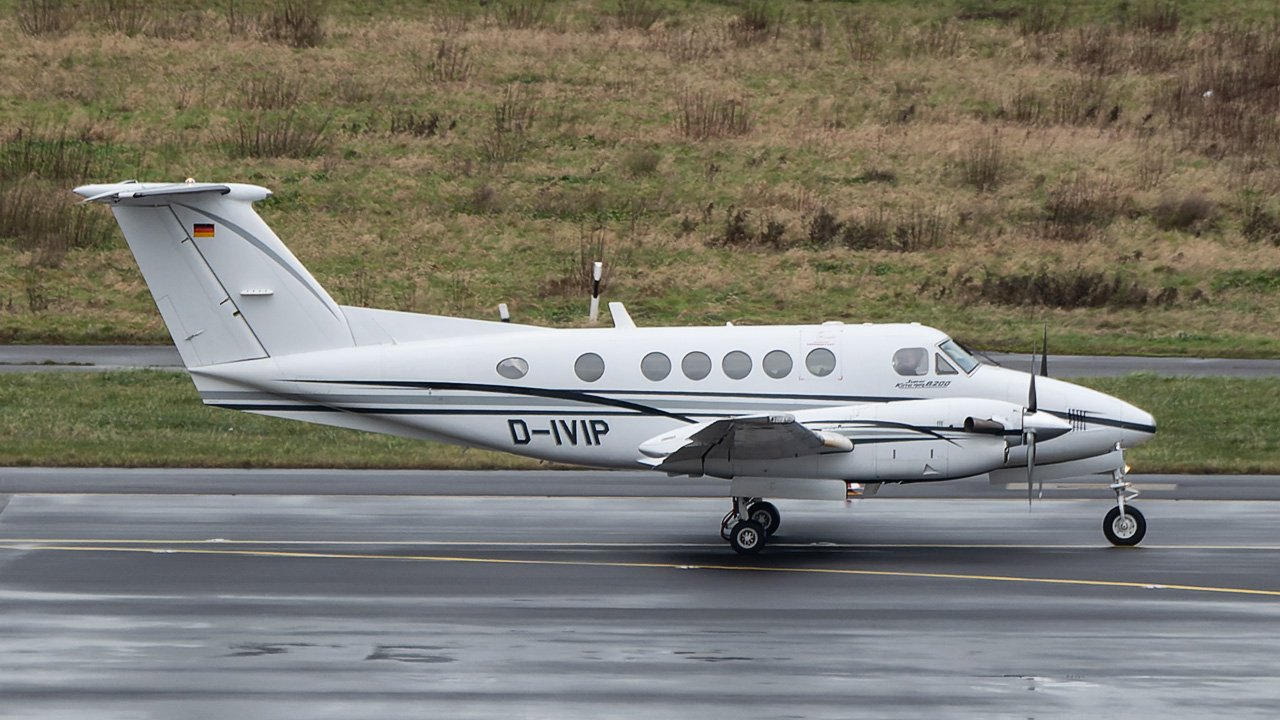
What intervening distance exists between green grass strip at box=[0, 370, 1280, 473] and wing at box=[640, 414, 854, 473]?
22.5 feet

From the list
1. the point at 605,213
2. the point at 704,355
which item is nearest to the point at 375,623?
the point at 704,355

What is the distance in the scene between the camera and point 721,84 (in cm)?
5009

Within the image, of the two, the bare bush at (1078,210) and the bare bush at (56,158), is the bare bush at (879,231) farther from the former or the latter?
the bare bush at (56,158)

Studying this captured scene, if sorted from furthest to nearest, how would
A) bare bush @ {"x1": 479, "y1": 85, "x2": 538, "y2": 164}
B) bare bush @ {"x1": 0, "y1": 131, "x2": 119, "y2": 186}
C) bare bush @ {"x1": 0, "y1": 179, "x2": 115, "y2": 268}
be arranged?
bare bush @ {"x1": 479, "y1": 85, "x2": 538, "y2": 164} < bare bush @ {"x1": 0, "y1": 131, "x2": 119, "y2": 186} < bare bush @ {"x1": 0, "y1": 179, "x2": 115, "y2": 268}

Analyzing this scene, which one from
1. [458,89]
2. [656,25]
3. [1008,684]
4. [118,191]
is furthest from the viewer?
[656,25]

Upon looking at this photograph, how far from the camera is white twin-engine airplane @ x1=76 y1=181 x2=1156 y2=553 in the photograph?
1608 cm

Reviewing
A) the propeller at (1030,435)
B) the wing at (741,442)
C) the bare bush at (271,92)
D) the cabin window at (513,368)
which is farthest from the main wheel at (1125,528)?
the bare bush at (271,92)

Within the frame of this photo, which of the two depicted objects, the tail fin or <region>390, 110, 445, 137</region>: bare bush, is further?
<region>390, 110, 445, 137</region>: bare bush

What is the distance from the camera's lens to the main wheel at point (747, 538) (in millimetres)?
15633

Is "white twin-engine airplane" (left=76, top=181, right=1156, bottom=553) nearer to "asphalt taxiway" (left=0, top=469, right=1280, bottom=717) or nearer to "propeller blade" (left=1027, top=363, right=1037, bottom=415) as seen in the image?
"propeller blade" (left=1027, top=363, right=1037, bottom=415)

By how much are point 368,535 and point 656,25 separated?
41.0m

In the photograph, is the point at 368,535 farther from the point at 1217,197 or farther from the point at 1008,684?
the point at 1217,197

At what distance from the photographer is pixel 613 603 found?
1368 centimetres

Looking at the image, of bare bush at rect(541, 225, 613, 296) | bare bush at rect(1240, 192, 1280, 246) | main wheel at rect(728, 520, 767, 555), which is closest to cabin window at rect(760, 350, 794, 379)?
main wheel at rect(728, 520, 767, 555)
